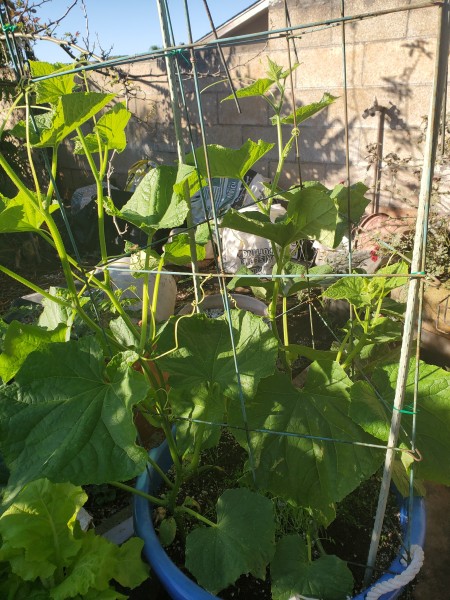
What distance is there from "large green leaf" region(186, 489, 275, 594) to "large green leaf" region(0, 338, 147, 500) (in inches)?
9.5

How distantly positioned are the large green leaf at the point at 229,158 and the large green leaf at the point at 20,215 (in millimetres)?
332

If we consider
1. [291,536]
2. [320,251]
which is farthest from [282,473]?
[320,251]

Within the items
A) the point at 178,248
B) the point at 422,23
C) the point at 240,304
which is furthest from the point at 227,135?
the point at 178,248

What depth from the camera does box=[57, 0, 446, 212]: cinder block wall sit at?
8.06 ft

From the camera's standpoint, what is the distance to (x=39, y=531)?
2.85ft

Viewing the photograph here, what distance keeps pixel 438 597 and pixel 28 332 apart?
3.82 feet

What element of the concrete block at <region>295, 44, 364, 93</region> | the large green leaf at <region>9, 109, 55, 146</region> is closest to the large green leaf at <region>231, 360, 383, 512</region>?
the large green leaf at <region>9, 109, 55, 146</region>

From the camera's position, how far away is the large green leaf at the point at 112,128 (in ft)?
3.25

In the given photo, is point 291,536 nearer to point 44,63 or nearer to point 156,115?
point 44,63

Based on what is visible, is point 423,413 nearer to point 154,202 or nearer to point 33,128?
point 154,202

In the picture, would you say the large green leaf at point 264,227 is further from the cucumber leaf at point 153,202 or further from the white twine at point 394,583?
the white twine at point 394,583

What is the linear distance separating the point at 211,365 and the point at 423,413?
0.44 m

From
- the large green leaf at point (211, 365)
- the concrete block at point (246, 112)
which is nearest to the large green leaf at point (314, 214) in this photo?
the large green leaf at point (211, 365)

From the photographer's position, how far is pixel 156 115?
3.86 metres
